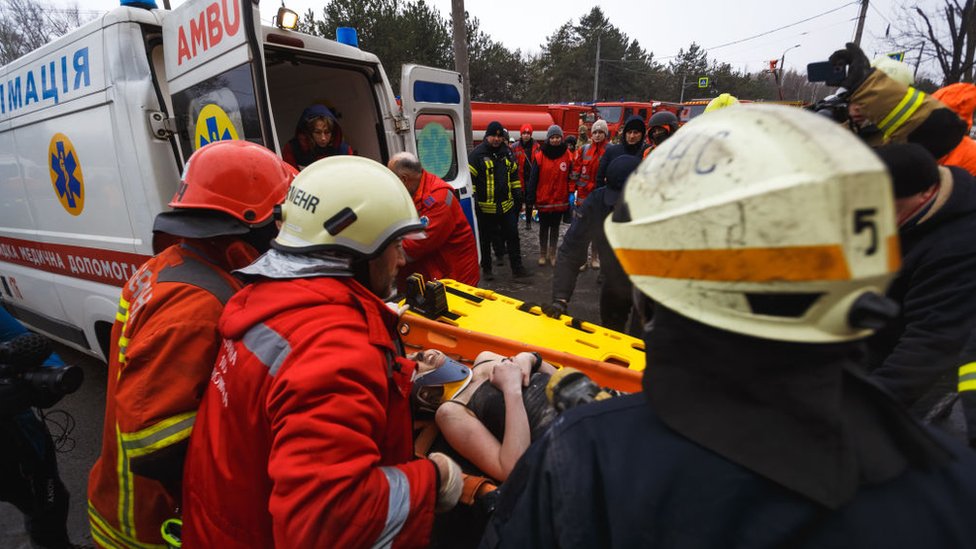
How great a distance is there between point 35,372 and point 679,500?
2.29 m

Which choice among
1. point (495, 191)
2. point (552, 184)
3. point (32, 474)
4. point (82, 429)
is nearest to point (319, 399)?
point (32, 474)

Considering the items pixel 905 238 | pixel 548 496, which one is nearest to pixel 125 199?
pixel 548 496

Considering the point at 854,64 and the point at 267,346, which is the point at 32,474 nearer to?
the point at 267,346

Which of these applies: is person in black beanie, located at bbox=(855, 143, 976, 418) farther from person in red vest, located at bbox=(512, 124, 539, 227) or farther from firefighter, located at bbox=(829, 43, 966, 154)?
person in red vest, located at bbox=(512, 124, 539, 227)

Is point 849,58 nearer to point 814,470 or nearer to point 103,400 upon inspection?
point 814,470

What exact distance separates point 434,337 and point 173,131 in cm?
191

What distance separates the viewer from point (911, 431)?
1.86 ft

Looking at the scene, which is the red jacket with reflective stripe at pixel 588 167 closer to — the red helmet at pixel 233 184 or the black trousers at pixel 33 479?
the red helmet at pixel 233 184

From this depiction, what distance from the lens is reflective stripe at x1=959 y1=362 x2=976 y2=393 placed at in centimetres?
166

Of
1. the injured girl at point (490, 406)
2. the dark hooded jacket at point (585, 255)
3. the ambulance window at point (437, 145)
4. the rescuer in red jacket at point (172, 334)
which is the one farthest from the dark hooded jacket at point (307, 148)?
the injured girl at point (490, 406)

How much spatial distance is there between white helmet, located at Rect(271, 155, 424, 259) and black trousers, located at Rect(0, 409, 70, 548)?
169cm

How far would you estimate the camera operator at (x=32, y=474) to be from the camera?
1.88m

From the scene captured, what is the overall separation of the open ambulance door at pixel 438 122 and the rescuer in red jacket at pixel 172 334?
205 centimetres

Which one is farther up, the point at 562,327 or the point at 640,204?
the point at 640,204
